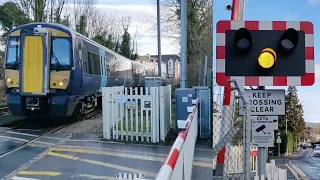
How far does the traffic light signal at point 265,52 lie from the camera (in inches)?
63.3

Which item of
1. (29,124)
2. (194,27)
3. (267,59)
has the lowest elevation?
(29,124)

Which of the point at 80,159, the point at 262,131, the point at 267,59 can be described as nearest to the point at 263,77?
the point at 267,59

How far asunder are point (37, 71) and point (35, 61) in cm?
11

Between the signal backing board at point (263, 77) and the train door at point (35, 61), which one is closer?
the signal backing board at point (263, 77)

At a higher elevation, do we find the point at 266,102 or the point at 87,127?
the point at 266,102

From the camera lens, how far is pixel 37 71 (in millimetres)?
3676

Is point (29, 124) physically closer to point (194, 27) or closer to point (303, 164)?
point (194, 27)

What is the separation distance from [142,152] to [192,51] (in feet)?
5.82

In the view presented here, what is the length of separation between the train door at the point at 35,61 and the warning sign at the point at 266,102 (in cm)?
234

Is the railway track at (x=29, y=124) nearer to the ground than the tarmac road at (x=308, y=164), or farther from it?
nearer to the ground

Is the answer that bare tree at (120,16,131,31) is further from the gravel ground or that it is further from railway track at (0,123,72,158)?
the gravel ground

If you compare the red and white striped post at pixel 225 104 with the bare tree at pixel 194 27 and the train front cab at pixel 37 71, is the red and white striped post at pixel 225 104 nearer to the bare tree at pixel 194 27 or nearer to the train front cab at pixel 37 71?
the bare tree at pixel 194 27

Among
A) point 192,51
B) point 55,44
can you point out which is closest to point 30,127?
point 55,44

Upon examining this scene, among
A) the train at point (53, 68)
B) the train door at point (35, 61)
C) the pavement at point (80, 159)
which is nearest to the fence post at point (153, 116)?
the pavement at point (80, 159)
